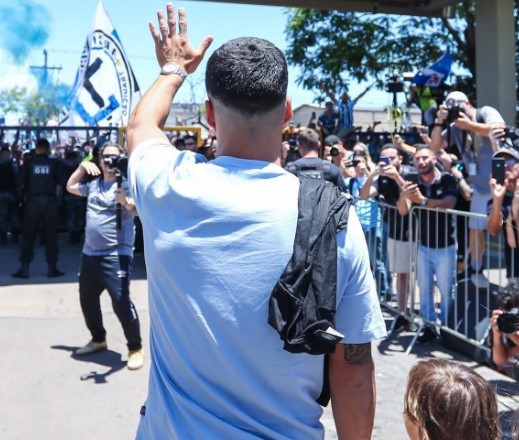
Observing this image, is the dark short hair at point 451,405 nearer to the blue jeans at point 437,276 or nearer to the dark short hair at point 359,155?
the blue jeans at point 437,276

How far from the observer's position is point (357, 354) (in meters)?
1.61

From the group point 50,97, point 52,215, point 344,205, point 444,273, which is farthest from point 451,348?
point 50,97

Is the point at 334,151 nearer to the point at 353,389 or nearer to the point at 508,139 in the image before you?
the point at 508,139

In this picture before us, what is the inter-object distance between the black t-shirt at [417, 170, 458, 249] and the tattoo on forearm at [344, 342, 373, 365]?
4857mm

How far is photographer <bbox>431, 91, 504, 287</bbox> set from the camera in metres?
6.20

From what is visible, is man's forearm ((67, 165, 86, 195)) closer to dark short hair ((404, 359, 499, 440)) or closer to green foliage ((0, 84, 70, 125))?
dark short hair ((404, 359, 499, 440))

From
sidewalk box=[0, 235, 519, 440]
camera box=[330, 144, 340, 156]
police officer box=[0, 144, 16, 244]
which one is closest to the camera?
sidewalk box=[0, 235, 519, 440]

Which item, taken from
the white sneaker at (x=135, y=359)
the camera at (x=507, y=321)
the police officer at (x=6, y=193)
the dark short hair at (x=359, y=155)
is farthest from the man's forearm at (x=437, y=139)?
the police officer at (x=6, y=193)

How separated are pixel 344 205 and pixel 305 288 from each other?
23 centimetres

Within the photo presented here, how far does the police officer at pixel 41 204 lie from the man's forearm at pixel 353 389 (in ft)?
27.6

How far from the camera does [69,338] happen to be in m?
6.60

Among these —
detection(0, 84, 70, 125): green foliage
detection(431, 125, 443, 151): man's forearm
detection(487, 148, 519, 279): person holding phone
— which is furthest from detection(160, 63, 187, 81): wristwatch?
detection(0, 84, 70, 125): green foliage

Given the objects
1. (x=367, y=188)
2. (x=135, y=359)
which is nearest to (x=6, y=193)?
(x=367, y=188)

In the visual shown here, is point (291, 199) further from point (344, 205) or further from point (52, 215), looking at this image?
point (52, 215)
